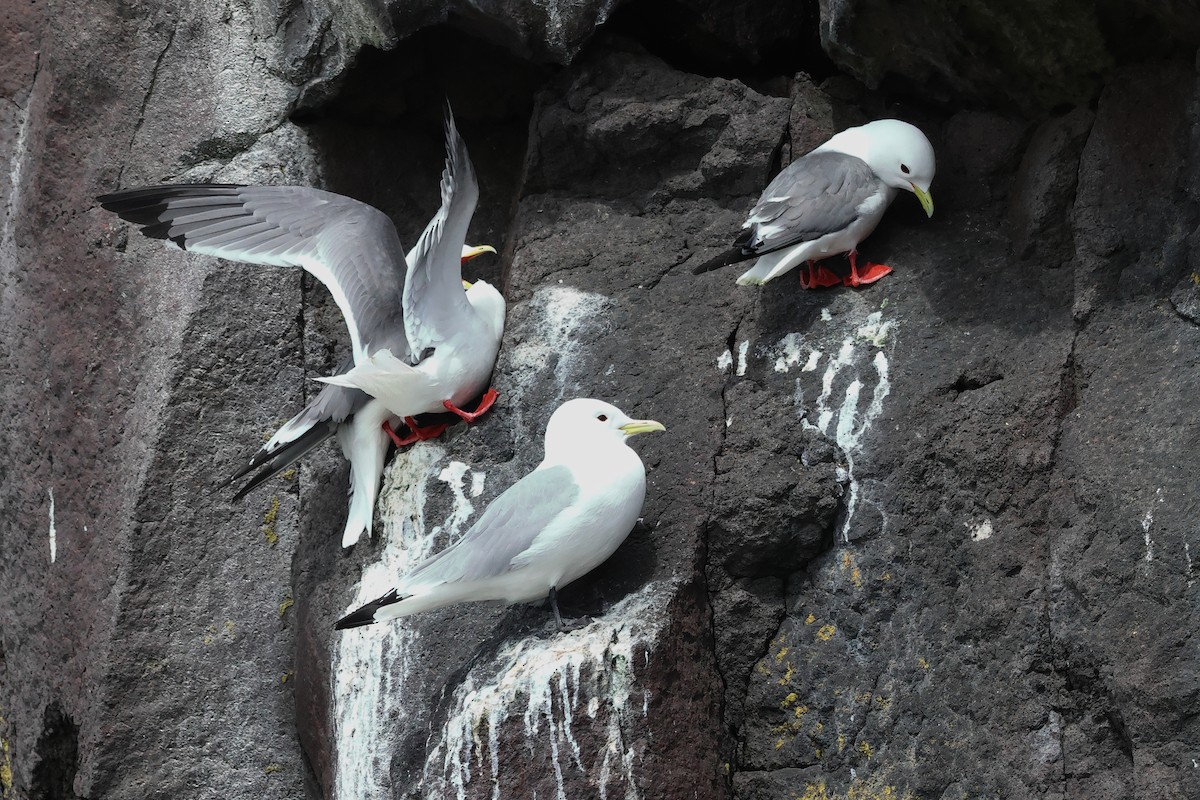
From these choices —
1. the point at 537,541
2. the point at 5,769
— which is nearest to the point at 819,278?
the point at 537,541

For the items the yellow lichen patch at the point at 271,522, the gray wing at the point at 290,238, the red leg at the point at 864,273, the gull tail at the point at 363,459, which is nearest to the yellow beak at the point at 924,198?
the red leg at the point at 864,273

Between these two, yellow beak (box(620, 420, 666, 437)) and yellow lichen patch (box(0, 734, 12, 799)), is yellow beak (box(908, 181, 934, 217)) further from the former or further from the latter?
yellow lichen patch (box(0, 734, 12, 799))

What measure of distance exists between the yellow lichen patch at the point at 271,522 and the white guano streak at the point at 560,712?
1.66m

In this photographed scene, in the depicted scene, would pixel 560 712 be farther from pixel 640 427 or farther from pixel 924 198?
pixel 924 198

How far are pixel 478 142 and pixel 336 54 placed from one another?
0.69 m

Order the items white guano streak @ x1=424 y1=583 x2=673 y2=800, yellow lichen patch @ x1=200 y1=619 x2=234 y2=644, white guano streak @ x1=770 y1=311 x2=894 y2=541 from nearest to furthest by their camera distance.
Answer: white guano streak @ x1=424 y1=583 x2=673 y2=800 → white guano streak @ x1=770 y1=311 x2=894 y2=541 → yellow lichen patch @ x1=200 y1=619 x2=234 y2=644

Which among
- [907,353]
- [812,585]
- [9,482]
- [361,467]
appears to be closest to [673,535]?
[812,585]

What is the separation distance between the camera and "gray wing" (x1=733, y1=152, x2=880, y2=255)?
4621 mm

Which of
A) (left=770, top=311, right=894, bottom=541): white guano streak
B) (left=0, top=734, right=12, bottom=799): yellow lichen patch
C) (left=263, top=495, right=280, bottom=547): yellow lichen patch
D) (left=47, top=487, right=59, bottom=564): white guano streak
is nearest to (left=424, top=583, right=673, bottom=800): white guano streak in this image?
(left=770, top=311, right=894, bottom=541): white guano streak

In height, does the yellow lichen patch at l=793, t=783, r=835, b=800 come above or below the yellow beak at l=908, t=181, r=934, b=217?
below

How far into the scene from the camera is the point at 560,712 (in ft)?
12.6

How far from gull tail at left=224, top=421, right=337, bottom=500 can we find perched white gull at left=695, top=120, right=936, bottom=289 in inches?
55.1

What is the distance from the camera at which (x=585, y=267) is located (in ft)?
17.1

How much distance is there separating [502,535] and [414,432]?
113 cm
